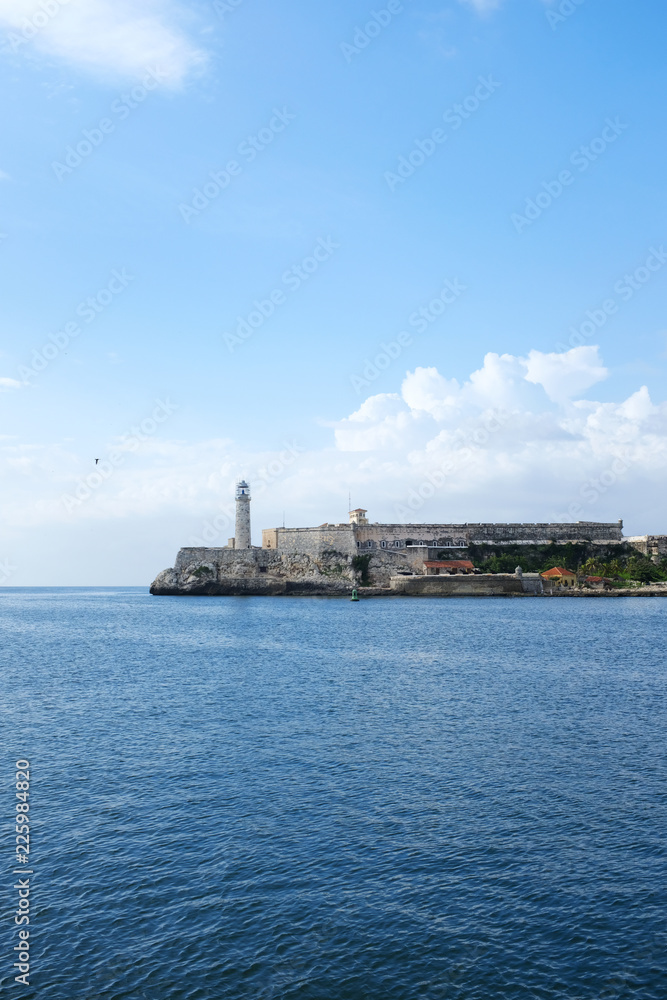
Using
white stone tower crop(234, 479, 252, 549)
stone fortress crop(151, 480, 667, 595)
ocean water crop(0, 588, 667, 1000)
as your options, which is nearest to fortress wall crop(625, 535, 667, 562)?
stone fortress crop(151, 480, 667, 595)

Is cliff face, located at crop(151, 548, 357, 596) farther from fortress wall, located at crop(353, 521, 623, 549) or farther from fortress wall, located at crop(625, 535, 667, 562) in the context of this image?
fortress wall, located at crop(625, 535, 667, 562)

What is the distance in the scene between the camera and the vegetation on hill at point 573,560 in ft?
263

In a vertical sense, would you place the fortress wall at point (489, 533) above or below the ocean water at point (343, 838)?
above

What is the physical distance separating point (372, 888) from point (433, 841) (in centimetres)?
Answer: 167

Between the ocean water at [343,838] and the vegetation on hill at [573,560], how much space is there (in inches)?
2285

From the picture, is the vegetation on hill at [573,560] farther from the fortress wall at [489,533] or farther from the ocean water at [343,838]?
the ocean water at [343,838]

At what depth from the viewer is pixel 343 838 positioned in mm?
11031

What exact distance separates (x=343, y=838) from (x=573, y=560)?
79.4 meters

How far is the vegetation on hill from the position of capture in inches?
3155

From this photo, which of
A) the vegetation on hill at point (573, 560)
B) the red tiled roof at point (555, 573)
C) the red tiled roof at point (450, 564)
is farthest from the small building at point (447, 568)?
the red tiled roof at point (555, 573)

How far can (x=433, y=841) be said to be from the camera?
428 inches

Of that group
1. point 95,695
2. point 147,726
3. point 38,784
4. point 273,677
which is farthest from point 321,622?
point 38,784

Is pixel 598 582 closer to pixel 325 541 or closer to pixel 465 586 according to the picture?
pixel 465 586

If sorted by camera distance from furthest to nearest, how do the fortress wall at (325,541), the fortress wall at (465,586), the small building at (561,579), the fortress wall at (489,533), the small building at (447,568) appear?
1. the fortress wall at (489,533)
2. the fortress wall at (325,541)
3. the small building at (447,568)
4. the small building at (561,579)
5. the fortress wall at (465,586)
